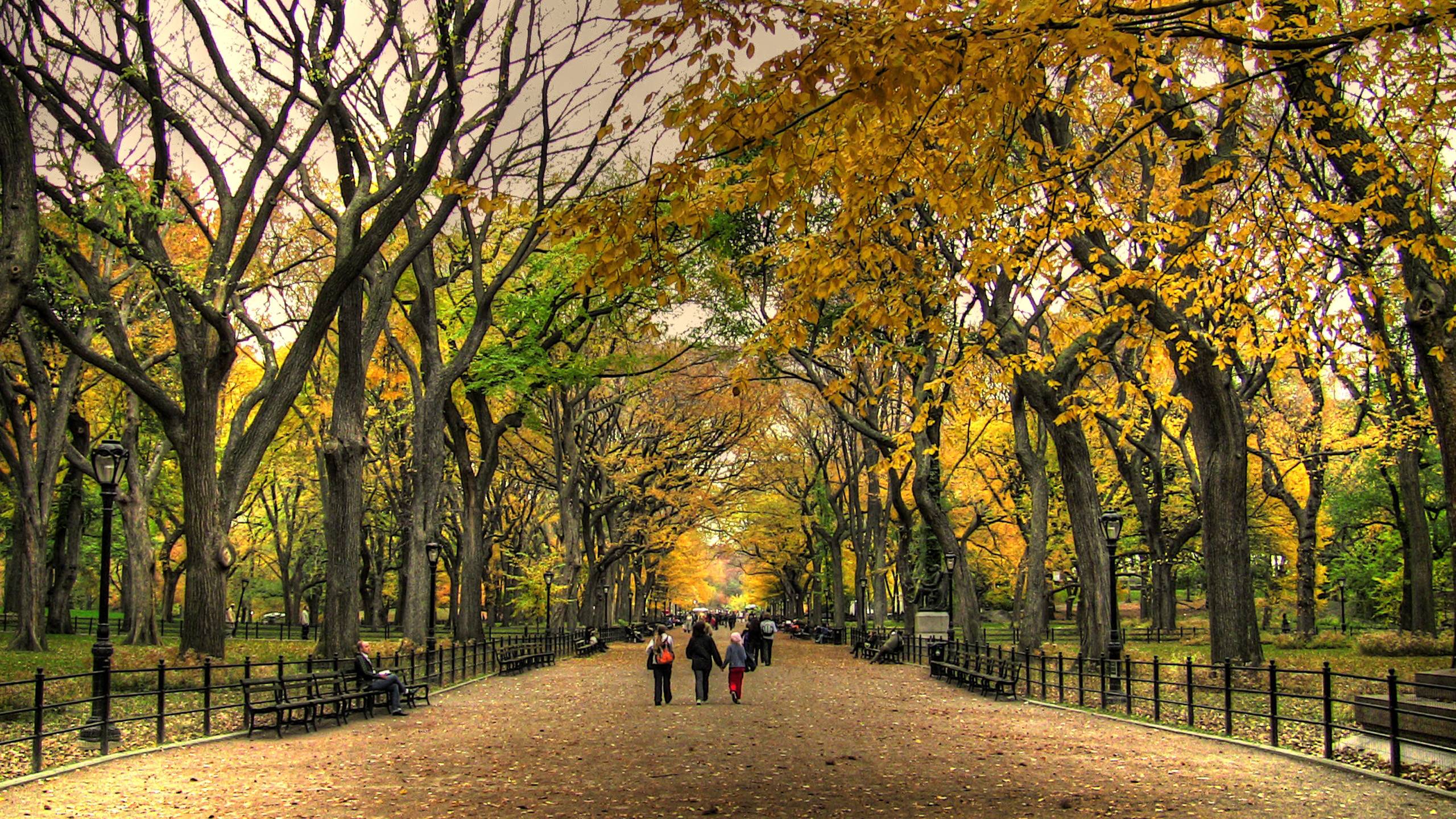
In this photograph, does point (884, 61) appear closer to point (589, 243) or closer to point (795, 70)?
point (795, 70)

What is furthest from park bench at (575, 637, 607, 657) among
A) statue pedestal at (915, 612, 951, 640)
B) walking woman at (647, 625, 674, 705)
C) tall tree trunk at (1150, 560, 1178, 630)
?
tall tree trunk at (1150, 560, 1178, 630)

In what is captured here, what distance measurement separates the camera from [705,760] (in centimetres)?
1190

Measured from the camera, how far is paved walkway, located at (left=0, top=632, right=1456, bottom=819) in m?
8.98

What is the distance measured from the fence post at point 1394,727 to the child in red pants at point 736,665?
11086 millimetres

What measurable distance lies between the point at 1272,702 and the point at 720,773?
6274 mm

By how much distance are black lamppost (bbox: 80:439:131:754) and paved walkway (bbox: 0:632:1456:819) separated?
72cm

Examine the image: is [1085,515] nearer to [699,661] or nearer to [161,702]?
[699,661]

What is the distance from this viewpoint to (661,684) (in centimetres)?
1984

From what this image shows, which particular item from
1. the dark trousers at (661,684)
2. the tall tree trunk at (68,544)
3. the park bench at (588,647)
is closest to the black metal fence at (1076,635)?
the dark trousers at (661,684)

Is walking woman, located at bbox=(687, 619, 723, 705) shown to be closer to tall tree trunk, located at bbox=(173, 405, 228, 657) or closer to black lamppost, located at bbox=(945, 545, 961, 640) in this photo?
tall tree trunk, located at bbox=(173, 405, 228, 657)

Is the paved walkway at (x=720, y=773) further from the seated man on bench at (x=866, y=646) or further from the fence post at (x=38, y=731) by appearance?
the seated man on bench at (x=866, y=646)

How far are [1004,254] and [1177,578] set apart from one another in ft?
197

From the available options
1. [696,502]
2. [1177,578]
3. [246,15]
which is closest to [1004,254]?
[246,15]

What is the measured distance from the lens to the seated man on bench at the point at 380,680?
17.2 m
